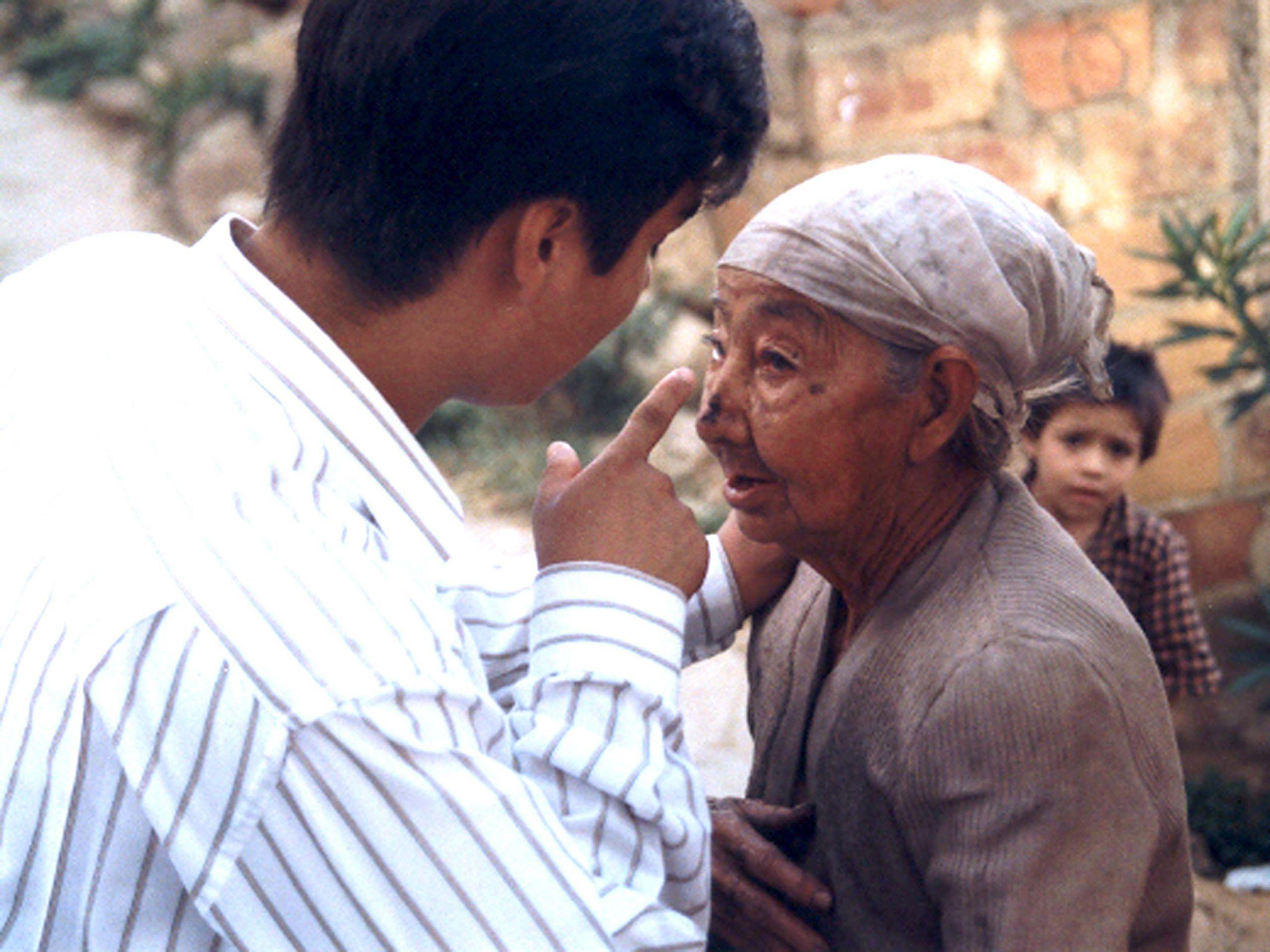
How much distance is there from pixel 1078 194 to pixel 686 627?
9.40ft

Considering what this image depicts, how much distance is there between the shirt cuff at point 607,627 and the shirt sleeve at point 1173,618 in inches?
112

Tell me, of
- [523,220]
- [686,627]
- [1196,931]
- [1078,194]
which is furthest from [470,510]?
[523,220]

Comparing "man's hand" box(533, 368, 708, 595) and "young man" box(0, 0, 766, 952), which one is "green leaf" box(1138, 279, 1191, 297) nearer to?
"young man" box(0, 0, 766, 952)

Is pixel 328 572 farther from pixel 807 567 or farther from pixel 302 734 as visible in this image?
pixel 807 567

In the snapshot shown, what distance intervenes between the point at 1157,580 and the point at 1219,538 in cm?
75

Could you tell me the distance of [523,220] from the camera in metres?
1.59

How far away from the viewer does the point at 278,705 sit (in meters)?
1.18

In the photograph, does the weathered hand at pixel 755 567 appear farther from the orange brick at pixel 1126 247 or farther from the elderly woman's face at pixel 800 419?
the orange brick at pixel 1126 247

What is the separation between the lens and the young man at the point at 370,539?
1198 millimetres

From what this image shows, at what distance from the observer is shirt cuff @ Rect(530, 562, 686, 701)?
1396mm

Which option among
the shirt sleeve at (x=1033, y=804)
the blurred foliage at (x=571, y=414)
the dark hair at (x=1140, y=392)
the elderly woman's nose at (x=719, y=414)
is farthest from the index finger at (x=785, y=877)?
the blurred foliage at (x=571, y=414)

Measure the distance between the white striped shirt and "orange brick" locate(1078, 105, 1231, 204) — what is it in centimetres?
332

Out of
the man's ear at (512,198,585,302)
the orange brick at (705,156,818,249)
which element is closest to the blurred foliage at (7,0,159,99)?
the orange brick at (705,156,818,249)

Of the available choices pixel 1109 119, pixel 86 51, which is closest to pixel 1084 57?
pixel 1109 119
